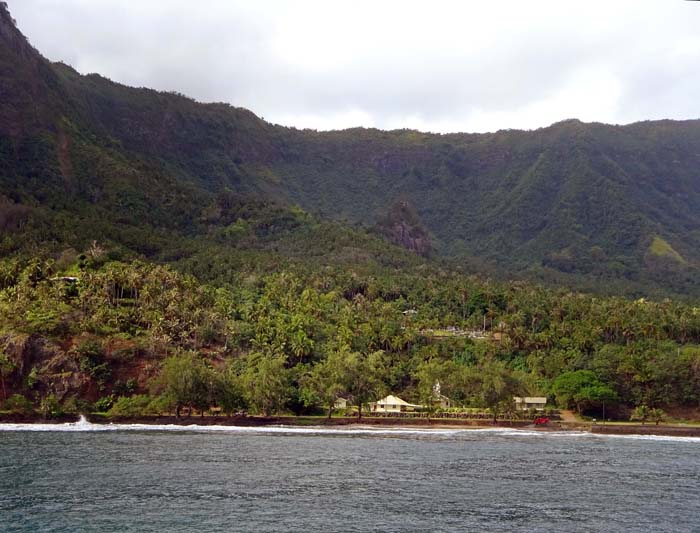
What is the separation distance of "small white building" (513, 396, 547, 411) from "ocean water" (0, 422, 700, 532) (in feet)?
85.2

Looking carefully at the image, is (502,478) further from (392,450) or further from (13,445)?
(13,445)

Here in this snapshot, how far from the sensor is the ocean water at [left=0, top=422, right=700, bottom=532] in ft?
202

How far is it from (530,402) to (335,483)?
75.9 meters

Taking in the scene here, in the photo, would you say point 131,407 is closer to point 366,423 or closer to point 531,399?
point 366,423

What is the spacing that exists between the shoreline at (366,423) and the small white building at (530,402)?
12.7ft

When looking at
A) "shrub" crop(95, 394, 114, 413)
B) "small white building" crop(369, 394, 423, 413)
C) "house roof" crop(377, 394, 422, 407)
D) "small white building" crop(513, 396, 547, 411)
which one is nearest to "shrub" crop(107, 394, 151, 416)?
"shrub" crop(95, 394, 114, 413)

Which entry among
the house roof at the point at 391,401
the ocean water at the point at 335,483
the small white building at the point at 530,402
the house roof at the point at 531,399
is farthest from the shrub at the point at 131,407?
the house roof at the point at 531,399

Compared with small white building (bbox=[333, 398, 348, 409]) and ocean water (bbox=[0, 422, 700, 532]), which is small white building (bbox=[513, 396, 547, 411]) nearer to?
ocean water (bbox=[0, 422, 700, 532])

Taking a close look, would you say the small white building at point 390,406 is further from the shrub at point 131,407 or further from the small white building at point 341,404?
the shrub at point 131,407

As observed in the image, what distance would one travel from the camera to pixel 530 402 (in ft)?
481

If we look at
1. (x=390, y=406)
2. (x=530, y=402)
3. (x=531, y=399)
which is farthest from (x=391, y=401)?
(x=531, y=399)

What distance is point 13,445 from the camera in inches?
3878

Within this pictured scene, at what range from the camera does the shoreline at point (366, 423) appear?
131375 millimetres

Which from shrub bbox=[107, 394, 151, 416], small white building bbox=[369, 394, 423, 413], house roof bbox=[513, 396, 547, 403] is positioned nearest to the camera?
shrub bbox=[107, 394, 151, 416]
